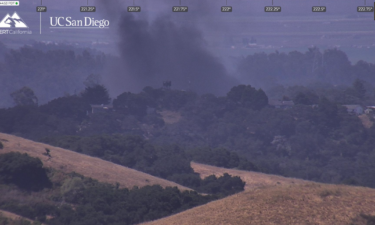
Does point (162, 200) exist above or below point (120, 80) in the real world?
below

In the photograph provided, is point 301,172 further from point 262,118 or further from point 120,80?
point 120,80

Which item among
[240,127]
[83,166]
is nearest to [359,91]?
[240,127]

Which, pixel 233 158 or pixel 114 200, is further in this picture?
pixel 233 158

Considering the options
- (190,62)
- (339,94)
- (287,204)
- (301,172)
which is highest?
(190,62)

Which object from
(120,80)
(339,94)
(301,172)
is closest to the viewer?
(301,172)

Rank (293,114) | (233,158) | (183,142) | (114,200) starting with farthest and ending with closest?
(293,114), (183,142), (233,158), (114,200)

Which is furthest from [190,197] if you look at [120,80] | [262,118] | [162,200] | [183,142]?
[120,80]

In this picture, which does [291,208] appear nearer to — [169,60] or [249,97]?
[249,97]
